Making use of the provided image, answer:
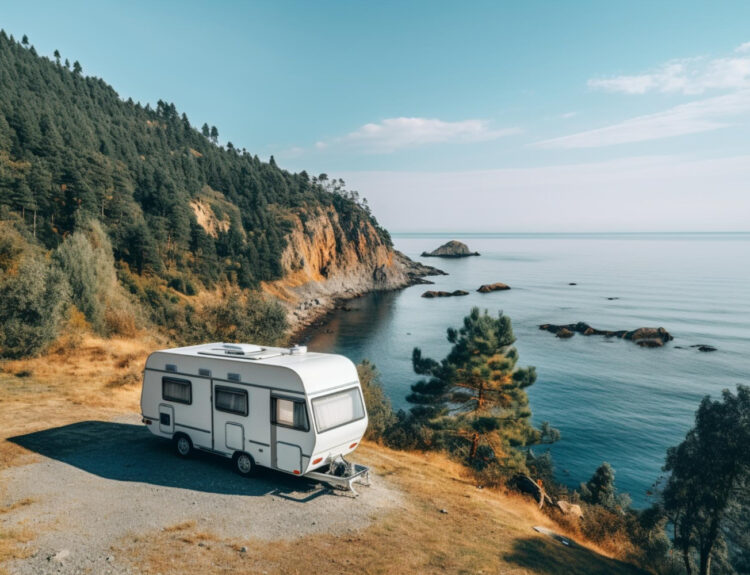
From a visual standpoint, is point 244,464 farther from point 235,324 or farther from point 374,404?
point 235,324

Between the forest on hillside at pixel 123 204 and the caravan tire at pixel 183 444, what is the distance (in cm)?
1662

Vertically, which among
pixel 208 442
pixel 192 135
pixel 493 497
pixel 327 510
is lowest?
pixel 493 497

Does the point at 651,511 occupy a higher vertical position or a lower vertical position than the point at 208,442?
lower

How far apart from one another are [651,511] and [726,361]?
48.6 meters

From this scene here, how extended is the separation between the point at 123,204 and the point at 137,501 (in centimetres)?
7050

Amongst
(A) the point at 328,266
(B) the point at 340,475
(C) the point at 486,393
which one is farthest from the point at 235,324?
(A) the point at 328,266

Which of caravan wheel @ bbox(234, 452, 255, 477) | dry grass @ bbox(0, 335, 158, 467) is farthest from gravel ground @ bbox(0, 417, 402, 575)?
dry grass @ bbox(0, 335, 158, 467)

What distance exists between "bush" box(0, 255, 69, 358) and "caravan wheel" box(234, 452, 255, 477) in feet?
62.8

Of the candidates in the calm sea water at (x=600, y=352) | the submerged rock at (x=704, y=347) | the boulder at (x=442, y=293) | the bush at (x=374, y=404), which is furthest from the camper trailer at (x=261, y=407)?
the boulder at (x=442, y=293)

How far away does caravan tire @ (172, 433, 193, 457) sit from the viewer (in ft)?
49.4

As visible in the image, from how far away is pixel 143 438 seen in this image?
17172mm

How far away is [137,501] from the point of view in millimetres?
12180

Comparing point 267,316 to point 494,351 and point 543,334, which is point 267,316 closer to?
point 494,351

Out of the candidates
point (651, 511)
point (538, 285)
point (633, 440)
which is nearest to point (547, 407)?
point (633, 440)
